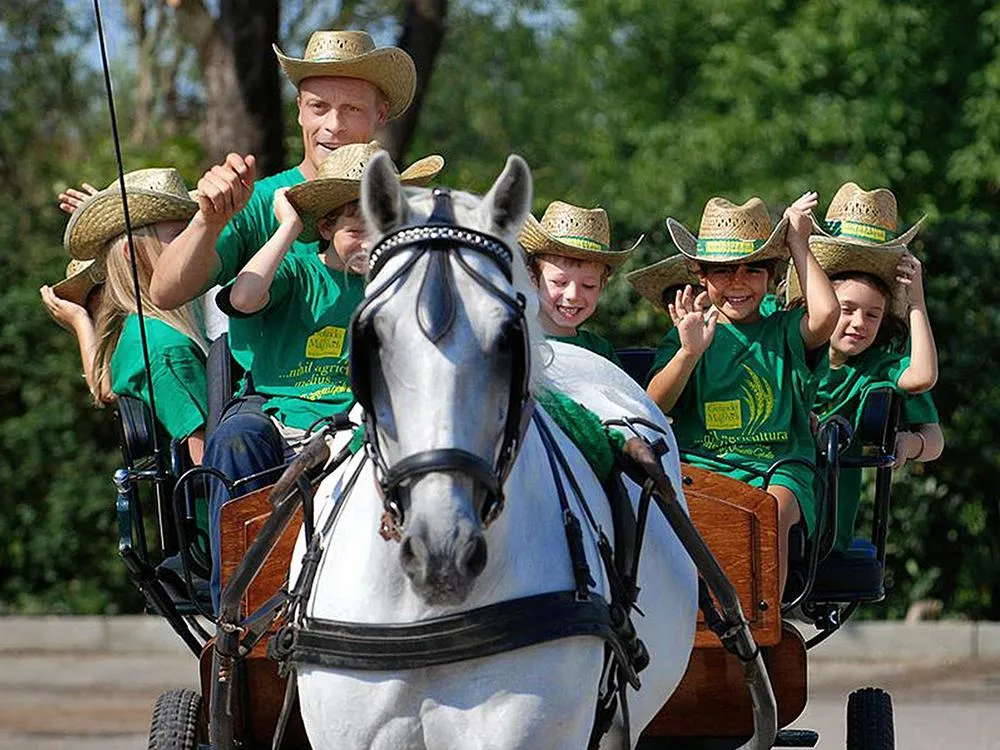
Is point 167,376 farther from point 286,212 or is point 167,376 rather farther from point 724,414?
point 724,414

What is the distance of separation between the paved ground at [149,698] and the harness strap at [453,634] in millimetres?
5295

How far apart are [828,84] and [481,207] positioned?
20094mm

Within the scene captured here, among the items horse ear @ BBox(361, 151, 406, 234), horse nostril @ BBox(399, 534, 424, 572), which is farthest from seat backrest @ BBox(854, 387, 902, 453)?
horse nostril @ BBox(399, 534, 424, 572)

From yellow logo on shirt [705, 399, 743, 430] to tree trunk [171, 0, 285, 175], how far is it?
622 cm

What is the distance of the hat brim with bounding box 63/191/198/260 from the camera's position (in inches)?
242

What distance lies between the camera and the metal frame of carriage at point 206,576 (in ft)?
16.7

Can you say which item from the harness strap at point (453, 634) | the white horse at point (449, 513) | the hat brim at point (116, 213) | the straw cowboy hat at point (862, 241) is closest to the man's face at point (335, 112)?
the hat brim at point (116, 213)

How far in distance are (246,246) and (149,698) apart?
574 centimetres

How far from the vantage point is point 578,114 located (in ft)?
102

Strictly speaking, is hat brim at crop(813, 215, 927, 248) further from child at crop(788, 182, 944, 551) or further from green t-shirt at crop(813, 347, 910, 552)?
green t-shirt at crop(813, 347, 910, 552)

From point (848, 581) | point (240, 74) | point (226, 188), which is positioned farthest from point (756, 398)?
point (240, 74)

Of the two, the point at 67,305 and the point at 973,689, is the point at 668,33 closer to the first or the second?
the point at 973,689

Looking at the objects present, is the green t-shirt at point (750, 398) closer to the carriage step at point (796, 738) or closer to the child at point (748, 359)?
the child at point (748, 359)

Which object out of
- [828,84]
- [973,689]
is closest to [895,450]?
[973,689]
